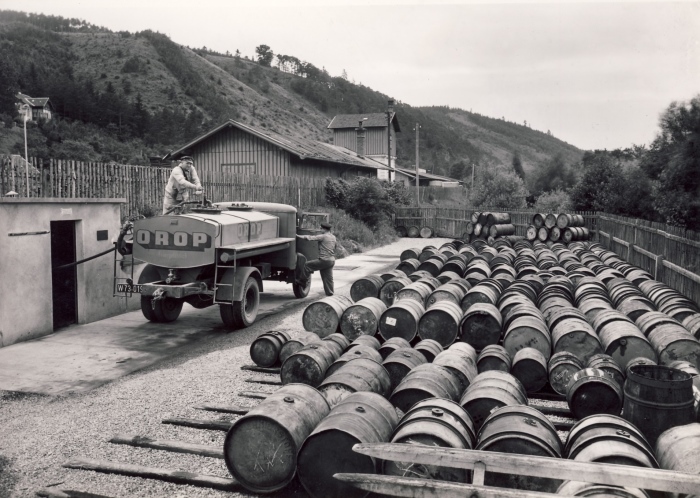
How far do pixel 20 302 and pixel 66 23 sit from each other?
8450cm

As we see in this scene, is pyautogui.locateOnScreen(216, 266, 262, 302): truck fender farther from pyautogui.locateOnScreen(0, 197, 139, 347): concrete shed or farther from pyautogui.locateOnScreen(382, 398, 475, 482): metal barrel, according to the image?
pyautogui.locateOnScreen(382, 398, 475, 482): metal barrel

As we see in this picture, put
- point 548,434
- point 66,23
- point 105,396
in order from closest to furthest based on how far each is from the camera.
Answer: point 548,434 → point 105,396 → point 66,23

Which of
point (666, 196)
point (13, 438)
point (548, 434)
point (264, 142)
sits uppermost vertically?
point (264, 142)

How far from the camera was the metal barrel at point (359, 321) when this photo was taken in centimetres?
926

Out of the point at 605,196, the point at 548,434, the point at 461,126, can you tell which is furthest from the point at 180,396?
the point at 461,126

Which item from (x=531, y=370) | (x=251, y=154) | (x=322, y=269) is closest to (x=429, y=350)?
(x=531, y=370)

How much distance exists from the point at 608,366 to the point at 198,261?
6498mm

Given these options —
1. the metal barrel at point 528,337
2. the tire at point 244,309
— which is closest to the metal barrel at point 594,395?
the metal barrel at point 528,337

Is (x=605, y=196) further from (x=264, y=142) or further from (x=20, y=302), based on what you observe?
(x=20, y=302)

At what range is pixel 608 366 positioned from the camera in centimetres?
689

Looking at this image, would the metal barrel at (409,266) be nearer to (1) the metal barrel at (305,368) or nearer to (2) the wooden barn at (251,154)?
(1) the metal barrel at (305,368)

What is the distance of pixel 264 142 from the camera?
29.5 meters

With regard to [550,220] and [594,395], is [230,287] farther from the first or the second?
[550,220]

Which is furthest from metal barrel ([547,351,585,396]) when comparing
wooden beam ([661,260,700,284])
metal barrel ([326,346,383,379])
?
wooden beam ([661,260,700,284])
